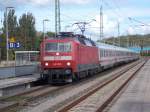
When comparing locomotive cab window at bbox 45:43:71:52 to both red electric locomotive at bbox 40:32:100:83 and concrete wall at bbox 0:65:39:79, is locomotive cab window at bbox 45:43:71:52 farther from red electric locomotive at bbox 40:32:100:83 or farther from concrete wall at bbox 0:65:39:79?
concrete wall at bbox 0:65:39:79

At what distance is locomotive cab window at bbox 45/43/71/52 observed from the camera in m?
28.2

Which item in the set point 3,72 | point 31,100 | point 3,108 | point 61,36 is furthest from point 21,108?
point 3,72

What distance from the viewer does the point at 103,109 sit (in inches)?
617

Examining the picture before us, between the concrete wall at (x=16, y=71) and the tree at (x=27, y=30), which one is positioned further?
the tree at (x=27, y=30)

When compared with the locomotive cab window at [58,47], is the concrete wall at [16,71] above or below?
below

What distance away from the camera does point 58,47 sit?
2831 cm

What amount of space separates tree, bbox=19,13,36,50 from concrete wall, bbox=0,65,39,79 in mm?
62250

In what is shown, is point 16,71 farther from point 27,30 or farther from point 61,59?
point 27,30

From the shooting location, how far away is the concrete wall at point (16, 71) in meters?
34.5

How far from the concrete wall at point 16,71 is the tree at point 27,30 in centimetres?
6225

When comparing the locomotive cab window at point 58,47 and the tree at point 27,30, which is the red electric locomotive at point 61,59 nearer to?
the locomotive cab window at point 58,47

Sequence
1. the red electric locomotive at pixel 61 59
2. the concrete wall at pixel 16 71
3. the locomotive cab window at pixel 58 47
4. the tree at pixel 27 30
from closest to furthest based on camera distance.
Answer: the red electric locomotive at pixel 61 59
the locomotive cab window at pixel 58 47
the concrete wall at pixel 16 71
the tree at pixel 27 30

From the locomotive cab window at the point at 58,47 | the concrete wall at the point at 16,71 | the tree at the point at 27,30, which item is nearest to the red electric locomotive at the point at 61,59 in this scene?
the locomotive cab window at the point at 58,47

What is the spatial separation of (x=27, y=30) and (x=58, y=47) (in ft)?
288
